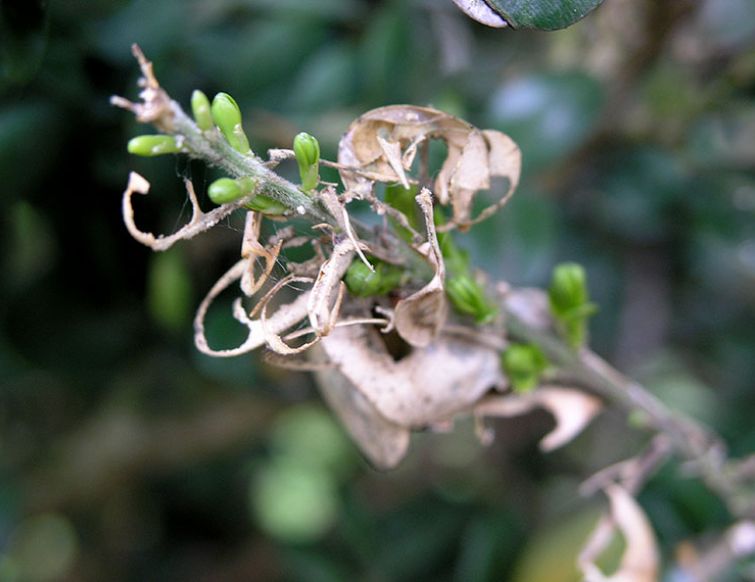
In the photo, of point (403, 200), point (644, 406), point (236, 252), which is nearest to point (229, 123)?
point (403, 200)

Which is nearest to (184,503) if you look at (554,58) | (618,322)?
(618,322)

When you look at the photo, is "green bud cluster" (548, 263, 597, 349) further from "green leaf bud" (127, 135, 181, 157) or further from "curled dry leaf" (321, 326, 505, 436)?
"green leaf bud" (127, 135, 181, 157)

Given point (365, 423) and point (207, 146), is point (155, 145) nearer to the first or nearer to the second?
point (207, 146)

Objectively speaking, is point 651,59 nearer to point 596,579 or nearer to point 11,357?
point 596,579

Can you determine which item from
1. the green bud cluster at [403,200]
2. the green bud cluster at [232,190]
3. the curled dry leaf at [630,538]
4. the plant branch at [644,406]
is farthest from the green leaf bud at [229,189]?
the curled dry leaf at [630,538]

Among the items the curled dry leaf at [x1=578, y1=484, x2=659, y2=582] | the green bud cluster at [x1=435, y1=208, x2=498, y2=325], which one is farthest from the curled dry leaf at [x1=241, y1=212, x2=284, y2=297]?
the curled dry leaf at [x1=578, y1=484, x2=659, y2=582]
